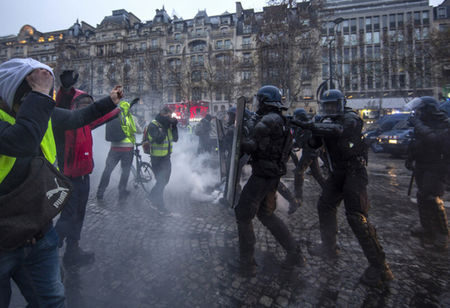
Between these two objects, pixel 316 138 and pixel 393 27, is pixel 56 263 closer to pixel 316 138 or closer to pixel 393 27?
pixel 316 138

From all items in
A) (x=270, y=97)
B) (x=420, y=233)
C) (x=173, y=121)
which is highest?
(x=270, y=97)

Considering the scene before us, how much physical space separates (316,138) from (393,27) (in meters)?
52.9

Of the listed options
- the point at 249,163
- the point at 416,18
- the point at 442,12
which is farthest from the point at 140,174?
the point at 442,12

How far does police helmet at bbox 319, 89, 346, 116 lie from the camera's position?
2.76 metres

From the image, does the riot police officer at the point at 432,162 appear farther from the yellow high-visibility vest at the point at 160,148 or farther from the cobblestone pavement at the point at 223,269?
the yellow high-visibility vest at the point at 160,148

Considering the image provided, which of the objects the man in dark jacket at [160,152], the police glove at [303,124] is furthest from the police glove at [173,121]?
the police glove at [303,124]

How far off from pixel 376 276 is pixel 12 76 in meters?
3.19

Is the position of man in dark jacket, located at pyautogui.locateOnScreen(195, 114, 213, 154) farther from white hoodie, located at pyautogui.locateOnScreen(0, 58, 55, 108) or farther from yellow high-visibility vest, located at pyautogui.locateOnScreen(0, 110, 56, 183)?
white hoodie, located at pyautogui.locateOnScreen(0, 58, 55, 108)

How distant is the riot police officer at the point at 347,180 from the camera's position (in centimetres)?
250

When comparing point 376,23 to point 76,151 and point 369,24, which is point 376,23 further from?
point 76,151

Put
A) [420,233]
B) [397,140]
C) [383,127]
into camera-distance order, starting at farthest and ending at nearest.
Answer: [383,127] → [397,140] → [420,233]

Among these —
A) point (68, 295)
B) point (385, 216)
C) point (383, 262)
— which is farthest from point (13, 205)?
point (385, 216)

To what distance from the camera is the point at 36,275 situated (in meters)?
1.38

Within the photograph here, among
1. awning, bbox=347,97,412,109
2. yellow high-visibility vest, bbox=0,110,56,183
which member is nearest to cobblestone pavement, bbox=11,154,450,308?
yellow high-visibility vest, bbox=0,110,56,183
